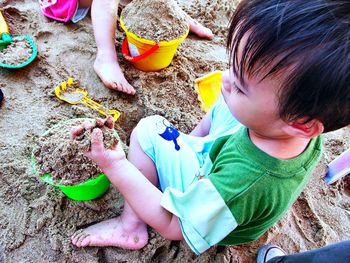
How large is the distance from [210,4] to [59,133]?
1344mm

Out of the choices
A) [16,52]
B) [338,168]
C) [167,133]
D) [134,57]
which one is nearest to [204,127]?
[167,133]

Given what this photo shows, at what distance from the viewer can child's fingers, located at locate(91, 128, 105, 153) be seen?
3.08ft

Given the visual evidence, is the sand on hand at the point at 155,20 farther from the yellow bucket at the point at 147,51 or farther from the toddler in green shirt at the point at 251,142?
the toddler in green shirt at the point at 251,142

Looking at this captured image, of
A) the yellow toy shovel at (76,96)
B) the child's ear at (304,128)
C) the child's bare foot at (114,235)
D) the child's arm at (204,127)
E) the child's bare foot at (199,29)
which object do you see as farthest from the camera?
the child's bare foot at (199,29)

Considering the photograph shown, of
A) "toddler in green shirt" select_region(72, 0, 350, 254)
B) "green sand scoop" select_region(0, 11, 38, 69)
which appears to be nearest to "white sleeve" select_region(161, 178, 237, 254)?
"toddler in green shirt" select_region(72, 0, 350, 254)

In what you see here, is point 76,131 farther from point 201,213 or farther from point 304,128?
point 304,128

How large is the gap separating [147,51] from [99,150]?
0.65 metres

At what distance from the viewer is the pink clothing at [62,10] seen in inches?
66.4

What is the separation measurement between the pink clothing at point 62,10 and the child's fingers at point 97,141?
98 centimetres

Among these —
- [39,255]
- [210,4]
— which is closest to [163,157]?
[39,255]

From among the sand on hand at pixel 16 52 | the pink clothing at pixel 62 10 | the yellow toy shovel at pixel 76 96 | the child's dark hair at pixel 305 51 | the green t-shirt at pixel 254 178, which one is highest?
the child's dark hair at pixel 305 51

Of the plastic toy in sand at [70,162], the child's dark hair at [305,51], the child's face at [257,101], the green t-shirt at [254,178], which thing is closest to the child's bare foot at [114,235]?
the plastic toy in sand at [70,162]

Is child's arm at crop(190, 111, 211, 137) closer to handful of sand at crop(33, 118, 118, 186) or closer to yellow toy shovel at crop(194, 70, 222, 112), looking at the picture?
yellow toy shovel at crop(194, 70, 222, 112)

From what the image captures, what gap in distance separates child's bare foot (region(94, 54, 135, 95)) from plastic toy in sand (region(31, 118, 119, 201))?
44 cm
